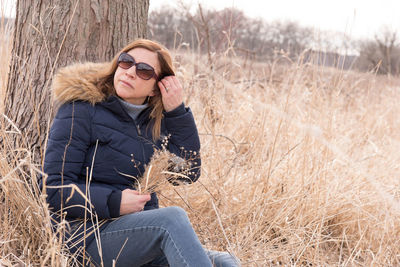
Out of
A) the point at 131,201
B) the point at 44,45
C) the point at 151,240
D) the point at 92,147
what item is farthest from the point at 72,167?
the point at 44,45

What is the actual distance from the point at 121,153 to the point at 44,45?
0.75 m

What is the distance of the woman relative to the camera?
163 cm

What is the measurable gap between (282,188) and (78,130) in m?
1.44

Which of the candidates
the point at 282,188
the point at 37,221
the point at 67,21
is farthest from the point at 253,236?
the point at 67,21

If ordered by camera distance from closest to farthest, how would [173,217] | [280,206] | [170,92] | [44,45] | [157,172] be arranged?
[173,217] < [157,172] < [170,92] < [44,45] < [280,206]

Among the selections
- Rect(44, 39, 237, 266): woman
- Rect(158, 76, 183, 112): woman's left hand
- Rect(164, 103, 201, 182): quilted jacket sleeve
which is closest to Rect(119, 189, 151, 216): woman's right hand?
Rect(44, 39, 237, 266): woman

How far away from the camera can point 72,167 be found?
171cm

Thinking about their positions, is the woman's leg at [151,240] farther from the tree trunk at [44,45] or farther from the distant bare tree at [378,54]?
the distant bare tree at [378,54]

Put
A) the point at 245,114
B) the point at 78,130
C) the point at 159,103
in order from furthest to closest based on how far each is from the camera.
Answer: the point at 245,114 → the point at 159,103 → the point at 78,130

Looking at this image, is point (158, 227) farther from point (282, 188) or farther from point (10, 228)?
point (282, 188)

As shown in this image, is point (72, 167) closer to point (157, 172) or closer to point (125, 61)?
point (157, 172)

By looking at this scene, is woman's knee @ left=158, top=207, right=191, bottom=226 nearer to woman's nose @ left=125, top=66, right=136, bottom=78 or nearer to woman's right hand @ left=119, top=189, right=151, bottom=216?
woman's right hand @ left=119, top=189, right=151, bottom=216

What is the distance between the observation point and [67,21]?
82.6 inches

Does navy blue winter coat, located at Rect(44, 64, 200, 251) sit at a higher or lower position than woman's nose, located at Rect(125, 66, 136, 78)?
lower
